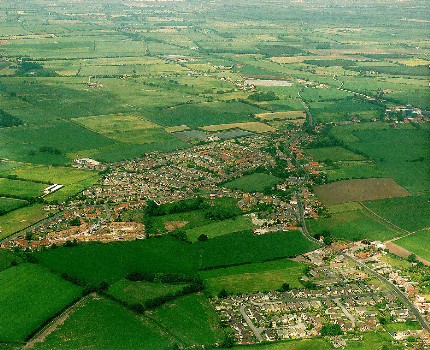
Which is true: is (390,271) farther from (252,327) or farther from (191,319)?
(191,319)

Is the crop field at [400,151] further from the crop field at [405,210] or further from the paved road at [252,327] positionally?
the paved road at [252,327]

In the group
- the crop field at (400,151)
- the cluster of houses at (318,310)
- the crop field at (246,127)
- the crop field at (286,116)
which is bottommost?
the cluster of houses at (318,310)

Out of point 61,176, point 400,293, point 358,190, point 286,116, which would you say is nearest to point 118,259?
point 61,176

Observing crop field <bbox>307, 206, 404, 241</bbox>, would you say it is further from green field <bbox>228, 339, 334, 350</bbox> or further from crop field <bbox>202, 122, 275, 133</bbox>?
crop field <bbox>202, 122, 275, 133</bbox>

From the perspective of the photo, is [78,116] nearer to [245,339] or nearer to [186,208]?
[186,208]

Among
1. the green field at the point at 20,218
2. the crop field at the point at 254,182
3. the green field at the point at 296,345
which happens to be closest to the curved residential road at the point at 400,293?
the green field at the point at 296,345
